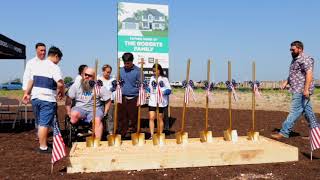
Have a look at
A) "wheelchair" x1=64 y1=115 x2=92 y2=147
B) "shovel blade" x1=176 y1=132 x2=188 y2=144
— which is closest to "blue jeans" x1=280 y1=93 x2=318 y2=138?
"shovel blade" x1=176 y1=132 x2=188 y2=144

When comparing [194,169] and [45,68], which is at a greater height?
[45,68]

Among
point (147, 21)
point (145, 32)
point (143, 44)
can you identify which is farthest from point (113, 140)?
point (147, 21)

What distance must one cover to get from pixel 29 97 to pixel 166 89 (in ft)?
8.07

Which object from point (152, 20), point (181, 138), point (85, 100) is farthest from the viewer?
point (152, 20)

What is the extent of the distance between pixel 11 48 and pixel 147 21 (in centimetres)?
334

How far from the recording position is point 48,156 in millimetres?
6367

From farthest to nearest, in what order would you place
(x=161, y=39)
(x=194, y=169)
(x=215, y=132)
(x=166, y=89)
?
(x=161, y=39)
(x=215, y=132)
(x=166, y=89)
(x=194, y=169)

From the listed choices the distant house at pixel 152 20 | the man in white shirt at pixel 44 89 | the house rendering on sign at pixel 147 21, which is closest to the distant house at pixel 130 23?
the house rendering on sign at pixel 147 21

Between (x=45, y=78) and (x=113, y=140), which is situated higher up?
(x=45, y=78)

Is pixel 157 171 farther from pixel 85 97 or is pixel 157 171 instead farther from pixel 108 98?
pixel 85 97

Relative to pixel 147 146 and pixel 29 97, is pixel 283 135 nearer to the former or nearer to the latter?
pixel 147 146

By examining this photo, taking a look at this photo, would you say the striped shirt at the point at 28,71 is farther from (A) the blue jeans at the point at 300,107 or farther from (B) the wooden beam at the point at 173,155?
(A) the blue jeans at the point at 300,107

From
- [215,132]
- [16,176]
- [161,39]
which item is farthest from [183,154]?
[161,39]

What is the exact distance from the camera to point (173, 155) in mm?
5469
